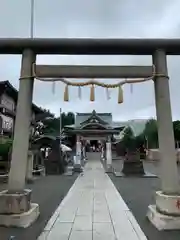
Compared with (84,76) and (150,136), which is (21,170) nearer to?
(84,76)

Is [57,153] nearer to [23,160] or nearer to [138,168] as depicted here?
[138,168]

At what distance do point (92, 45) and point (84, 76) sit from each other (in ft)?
2.50

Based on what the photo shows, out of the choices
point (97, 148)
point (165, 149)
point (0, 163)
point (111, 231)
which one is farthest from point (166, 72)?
point (97, 148)

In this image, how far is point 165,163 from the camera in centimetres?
648

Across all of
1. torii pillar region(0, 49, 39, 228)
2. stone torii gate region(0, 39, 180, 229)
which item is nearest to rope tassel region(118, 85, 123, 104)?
stone torii gate region(0, 39, 180, 229)

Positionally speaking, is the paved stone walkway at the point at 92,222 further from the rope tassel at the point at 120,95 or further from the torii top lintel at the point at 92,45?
the torii top lintel at the point at 92,45

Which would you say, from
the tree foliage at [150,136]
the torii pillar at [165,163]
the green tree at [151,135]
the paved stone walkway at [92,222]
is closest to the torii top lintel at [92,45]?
the torii pillar at [165,163]

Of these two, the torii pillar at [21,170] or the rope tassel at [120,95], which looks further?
the rope tassel at [120,95]

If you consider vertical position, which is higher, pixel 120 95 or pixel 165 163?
pixel 120 95

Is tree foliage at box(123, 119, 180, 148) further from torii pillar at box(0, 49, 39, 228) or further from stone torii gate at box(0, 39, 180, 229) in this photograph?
torii pillar at box(0, 49, 39, 228)

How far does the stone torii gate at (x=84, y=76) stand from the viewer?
250 inches

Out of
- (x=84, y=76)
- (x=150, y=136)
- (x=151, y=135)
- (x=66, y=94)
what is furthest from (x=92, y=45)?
(x=150, y=136)

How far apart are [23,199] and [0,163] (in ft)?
37.0

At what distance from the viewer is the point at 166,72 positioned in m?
6.90
